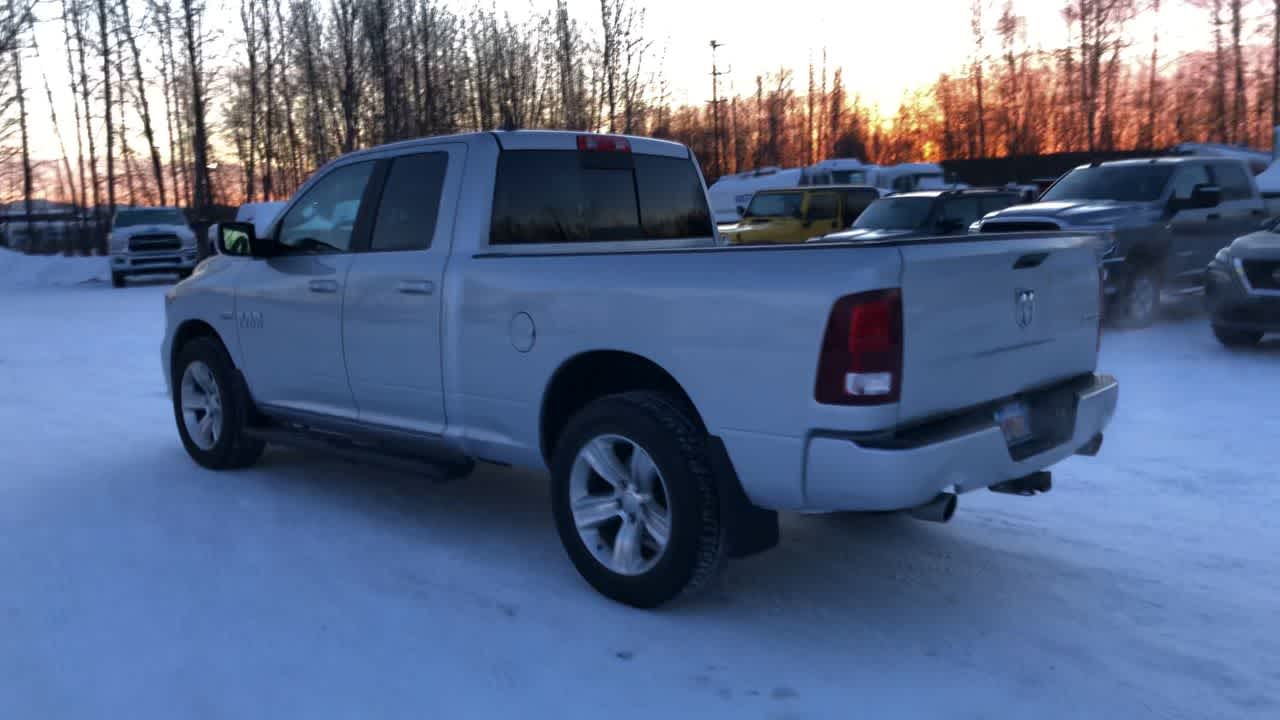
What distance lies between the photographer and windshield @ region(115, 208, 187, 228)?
25.9m

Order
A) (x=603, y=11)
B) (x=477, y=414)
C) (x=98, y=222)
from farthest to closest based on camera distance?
1. (x=98, y=222)
2. (x=603, y=11)
3. (x=477, y=414)

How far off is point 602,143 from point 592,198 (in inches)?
11.6

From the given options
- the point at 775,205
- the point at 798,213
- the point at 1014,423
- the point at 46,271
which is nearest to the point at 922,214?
the point at 798,213

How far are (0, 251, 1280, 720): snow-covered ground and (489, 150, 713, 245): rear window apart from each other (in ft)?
4.94

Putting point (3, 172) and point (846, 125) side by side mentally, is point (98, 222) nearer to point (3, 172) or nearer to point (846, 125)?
point (3, 172)

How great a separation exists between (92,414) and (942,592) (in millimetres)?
7062

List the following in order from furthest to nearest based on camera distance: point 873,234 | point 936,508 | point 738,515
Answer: point 873,234, point 738,515, point 936,508

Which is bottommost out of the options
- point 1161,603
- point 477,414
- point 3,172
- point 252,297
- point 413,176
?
point 1161,603

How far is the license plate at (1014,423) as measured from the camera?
384 centimetres

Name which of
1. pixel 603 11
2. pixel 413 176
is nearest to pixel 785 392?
pixel 413 176

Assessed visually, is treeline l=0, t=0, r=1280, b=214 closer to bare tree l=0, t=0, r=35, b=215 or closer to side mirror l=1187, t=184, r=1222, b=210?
bare tree l=0, t=0, r=35, b=215

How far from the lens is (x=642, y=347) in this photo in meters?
3.96

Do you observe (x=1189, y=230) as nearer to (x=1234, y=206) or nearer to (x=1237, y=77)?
(x=1234, y=206)

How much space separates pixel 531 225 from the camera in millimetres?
4945
